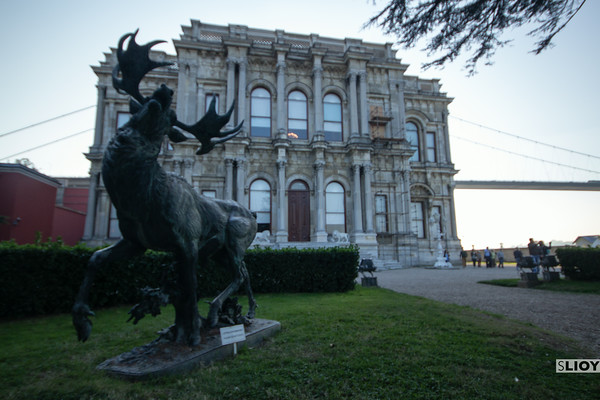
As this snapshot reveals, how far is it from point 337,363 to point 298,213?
18.3m

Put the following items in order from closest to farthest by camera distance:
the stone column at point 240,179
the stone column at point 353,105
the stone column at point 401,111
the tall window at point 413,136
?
the stone column at point 240,179 < the stone column at point 353,105 < the stone column at point 401,111 < the tall window at point 413,136

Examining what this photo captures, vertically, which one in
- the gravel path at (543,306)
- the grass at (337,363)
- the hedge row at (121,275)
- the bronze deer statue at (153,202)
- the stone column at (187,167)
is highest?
the stone column at (187,167)

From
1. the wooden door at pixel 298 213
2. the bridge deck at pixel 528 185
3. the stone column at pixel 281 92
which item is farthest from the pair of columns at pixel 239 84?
the bridge deck at pixel 528 185

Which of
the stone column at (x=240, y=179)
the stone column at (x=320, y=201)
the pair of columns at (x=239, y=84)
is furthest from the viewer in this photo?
the pair of columns at (x=239, y=84)

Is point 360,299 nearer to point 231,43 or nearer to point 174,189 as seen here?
point 174,189

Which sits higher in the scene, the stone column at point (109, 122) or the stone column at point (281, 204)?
the stone column at point (109, 122)

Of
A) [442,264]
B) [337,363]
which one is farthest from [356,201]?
[337,363]

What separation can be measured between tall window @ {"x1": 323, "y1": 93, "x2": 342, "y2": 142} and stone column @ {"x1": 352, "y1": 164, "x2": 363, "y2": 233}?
10.2 ft

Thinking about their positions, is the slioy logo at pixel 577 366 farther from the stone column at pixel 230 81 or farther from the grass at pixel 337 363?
the stone column at pixel 230 81

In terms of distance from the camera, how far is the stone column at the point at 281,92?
21.7 meters

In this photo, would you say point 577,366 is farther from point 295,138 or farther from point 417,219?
point 417,219

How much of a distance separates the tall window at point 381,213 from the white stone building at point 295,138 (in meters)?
0.08

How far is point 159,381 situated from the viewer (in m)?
2.76

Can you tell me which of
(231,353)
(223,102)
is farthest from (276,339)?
(223,102)
